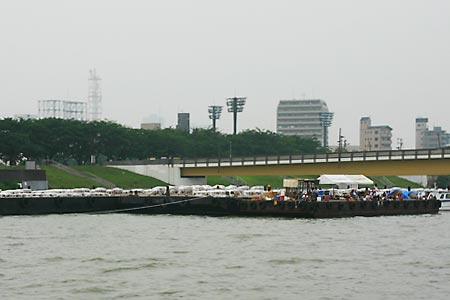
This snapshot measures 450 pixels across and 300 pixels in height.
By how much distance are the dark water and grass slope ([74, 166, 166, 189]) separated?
223 ft

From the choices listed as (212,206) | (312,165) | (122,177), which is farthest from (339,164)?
(122,177)

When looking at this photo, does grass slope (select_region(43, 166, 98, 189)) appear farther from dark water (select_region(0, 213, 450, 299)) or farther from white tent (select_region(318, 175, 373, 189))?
dark water (select_region(0, 213, 450, 299))

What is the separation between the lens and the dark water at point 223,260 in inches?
1973

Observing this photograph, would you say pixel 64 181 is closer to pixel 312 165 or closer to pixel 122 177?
pixel 122 177

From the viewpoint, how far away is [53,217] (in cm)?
10431

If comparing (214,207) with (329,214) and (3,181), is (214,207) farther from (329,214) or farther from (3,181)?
(3,181)

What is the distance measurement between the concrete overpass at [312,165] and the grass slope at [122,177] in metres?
1.66

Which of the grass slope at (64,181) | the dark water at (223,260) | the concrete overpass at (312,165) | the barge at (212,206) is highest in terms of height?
the concrete overpass at (312,165)

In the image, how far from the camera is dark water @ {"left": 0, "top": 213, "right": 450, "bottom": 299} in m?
50.1

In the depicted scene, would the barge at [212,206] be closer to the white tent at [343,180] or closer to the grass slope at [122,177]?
the white tent at [343,180]

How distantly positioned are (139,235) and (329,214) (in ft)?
100

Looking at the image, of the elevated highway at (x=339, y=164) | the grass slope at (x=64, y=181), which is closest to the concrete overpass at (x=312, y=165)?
the elevated highway at (x=339, y=164)

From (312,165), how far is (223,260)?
76.9 metres

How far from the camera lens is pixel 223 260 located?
204ft
